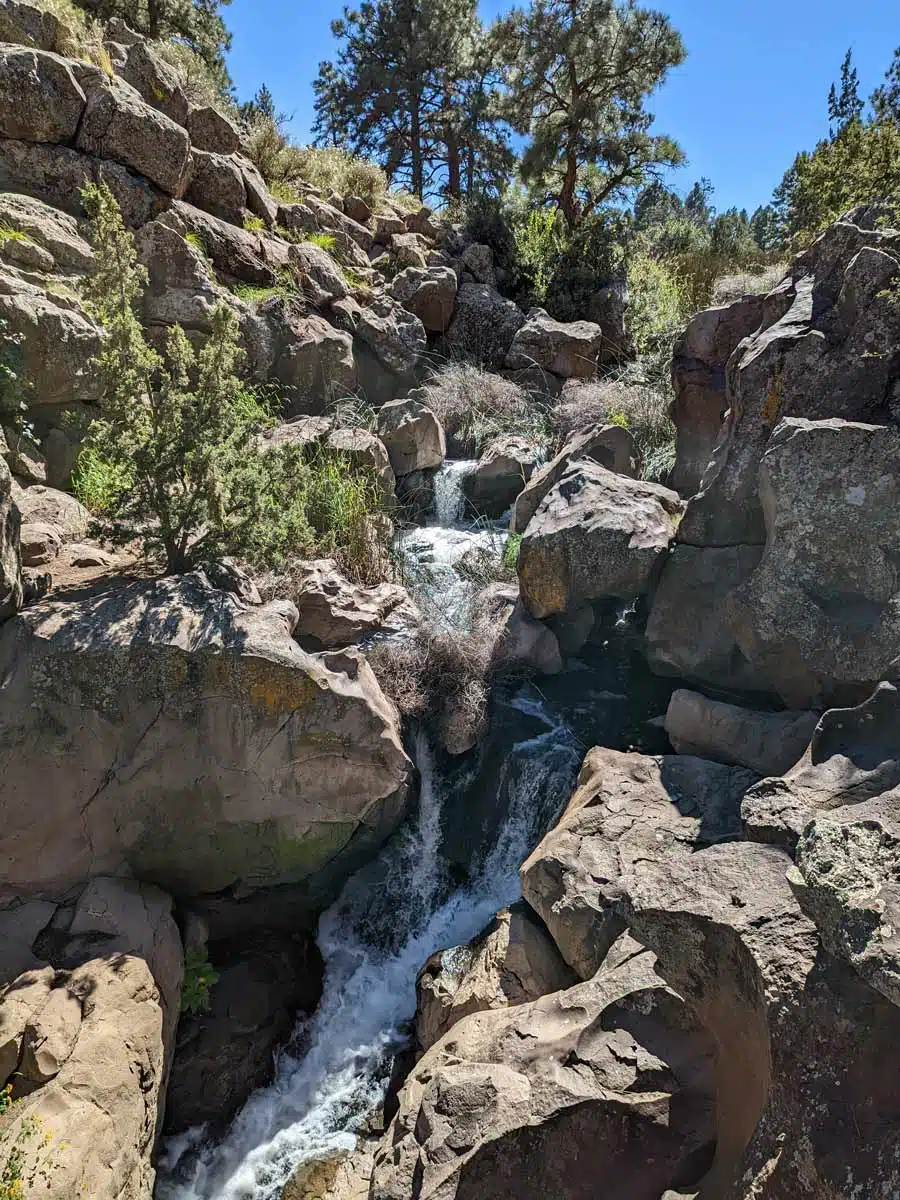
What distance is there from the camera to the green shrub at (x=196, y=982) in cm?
457

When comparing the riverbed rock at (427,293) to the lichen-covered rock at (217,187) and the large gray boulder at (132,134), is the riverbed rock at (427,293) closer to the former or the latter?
the lichen-covered rock at (217,187)

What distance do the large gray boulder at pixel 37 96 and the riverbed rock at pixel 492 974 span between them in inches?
397

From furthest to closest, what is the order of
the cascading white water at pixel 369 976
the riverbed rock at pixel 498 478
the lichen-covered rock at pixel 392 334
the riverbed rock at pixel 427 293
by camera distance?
the riverbed rock at pixel 427 293, the lichen-covered rock at pixel 392 334, the riverbed rock at pixel 498 478, the cascading white water at pixel 369 976

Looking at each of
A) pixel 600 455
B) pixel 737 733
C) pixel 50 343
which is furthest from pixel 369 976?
pixel 50 343

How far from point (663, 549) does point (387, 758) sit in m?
2.84

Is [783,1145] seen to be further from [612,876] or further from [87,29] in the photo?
[87,29]

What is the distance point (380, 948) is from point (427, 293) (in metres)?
9.96

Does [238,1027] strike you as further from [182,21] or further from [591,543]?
Answer: [182,21]

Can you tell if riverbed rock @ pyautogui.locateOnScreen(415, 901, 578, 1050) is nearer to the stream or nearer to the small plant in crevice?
the stream

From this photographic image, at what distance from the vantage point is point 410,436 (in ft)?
28.4

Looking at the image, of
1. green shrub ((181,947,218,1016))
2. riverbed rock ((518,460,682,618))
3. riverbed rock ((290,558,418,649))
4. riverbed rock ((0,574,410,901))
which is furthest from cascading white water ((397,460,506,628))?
green shrub ((181,947,218,1016))

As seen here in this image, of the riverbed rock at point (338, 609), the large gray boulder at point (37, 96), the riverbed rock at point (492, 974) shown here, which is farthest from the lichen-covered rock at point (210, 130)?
the riverbed rock at point (492, 974)

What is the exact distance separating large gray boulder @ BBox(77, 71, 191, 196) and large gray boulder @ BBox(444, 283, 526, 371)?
4604mm

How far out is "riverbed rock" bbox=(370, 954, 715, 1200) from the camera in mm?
2988
